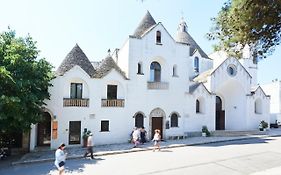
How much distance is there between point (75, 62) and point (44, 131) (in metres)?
6.52

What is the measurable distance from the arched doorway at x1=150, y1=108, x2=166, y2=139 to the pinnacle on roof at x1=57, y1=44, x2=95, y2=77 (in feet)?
23.3

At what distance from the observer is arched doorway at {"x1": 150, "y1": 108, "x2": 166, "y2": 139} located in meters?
25.8

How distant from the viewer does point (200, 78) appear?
1268 inches

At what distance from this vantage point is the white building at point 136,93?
22.5 meters

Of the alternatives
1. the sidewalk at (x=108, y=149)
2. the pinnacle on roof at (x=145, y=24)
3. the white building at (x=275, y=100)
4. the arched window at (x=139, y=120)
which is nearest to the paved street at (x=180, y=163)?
the sidewalk at (x=108, y=149)

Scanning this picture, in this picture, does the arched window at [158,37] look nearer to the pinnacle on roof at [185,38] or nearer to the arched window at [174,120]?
the arched window at [174,120]

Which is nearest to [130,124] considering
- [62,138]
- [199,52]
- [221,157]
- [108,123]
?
[108,123]

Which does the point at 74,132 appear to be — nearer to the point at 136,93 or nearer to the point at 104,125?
the point at 104,125

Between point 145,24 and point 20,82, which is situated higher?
point 145,24

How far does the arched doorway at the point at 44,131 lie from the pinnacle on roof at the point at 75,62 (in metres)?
4.02

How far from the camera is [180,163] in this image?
16672 mm

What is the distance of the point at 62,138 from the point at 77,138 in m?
1.31

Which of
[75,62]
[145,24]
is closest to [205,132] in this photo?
[145,24]

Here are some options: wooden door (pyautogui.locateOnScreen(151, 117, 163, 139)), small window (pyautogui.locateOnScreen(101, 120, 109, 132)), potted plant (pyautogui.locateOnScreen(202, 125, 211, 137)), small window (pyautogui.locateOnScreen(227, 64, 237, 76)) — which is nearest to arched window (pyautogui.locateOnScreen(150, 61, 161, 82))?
wooden door (pyautogui.locateOnScreen(151, 117, 163, 139))
